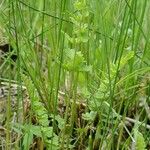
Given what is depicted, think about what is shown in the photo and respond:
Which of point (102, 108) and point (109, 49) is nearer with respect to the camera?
point (102, 108)

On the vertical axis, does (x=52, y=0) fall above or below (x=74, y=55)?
above

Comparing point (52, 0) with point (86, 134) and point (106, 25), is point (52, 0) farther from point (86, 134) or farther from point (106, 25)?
point (86, 134)

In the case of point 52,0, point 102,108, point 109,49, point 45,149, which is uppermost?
point 52,0

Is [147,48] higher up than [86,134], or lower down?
higher up

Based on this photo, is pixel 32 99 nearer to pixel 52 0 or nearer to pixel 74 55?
pixel 74 55

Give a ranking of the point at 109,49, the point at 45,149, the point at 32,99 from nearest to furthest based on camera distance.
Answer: the point at 32,99 < the point at 45,149 < the point at 109,49

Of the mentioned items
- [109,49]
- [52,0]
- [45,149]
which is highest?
[52,0]

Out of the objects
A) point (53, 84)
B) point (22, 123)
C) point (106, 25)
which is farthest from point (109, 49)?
point (22, 123)

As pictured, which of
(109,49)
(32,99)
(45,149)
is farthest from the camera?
(109,49)

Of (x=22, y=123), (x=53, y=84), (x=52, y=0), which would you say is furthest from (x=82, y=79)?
(x=52, y=0)
